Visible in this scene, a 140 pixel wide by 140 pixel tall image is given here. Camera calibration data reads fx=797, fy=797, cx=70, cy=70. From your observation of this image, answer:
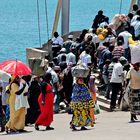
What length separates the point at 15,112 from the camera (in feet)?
53.2

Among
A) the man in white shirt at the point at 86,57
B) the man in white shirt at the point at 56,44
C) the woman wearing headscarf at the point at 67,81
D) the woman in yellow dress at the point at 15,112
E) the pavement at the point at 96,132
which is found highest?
the man in white shirt at the point at 56,44

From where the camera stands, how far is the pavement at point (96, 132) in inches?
575

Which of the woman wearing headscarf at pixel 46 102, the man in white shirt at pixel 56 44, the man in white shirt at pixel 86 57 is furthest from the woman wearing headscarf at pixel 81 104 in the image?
the man in white shirt at pixel 56 44

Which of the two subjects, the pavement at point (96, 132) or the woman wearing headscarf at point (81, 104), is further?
the woman wearing headscarf at point (81, 104)

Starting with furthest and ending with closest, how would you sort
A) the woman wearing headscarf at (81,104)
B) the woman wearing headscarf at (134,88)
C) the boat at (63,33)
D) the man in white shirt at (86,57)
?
the boat at (63,33), the man in white shirt at (86,57), the woman wearing headscarf at (134,88), the woman wearing headscarf at (81,104)

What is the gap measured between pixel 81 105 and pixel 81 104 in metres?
0.02

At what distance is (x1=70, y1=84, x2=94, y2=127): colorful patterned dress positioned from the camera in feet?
52.2

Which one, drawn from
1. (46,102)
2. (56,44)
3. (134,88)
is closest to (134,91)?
(134,88)

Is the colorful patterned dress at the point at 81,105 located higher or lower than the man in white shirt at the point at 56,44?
lower

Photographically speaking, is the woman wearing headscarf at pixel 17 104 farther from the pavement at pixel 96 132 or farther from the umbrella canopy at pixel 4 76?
the umbrella canopy at pixel 4 76

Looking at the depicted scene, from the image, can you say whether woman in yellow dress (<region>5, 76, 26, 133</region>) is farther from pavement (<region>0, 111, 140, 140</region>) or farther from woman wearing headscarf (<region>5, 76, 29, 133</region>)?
pavement (<region>0, 111, 140, 140</region>)

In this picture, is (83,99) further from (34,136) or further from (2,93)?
(2,93)

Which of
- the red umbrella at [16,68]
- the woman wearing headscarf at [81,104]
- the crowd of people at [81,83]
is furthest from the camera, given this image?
the red umbrella at [16,68]

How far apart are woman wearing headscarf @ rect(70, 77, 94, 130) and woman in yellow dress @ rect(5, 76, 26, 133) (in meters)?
1.06
